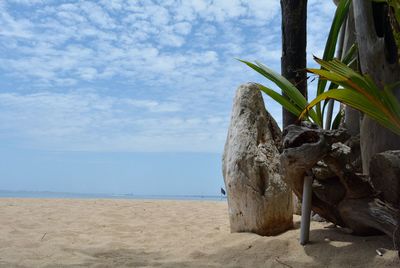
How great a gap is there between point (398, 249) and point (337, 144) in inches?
28.6

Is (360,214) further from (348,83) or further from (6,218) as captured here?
(6,218)

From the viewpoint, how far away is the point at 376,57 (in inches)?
98.7

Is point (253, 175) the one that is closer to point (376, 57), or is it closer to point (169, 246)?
point (169, 246)

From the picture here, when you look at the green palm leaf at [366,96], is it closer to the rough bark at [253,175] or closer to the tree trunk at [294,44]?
the rough bark at [253,175]

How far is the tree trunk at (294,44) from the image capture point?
3.47 metres

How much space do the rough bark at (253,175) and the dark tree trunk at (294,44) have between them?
31 cm

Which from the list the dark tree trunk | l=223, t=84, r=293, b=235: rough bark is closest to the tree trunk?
the dark tree trunk

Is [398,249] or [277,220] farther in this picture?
[277,220]

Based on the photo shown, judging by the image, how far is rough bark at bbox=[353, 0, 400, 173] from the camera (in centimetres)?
251

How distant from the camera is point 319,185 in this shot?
2582mm

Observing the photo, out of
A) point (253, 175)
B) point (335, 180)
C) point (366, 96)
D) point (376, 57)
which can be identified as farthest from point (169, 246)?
point (376, 57)

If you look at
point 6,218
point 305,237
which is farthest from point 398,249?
point 6,218

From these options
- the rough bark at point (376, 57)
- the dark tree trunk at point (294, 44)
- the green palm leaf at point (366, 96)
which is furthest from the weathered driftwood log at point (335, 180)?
the dark tree trunk at point (294, 44)

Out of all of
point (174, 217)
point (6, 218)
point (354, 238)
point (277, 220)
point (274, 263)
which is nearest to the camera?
point (274, 263)
